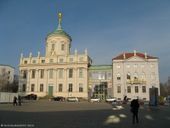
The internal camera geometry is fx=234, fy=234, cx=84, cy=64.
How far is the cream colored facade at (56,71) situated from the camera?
75688 millimetres

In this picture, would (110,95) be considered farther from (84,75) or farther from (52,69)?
(52,69)

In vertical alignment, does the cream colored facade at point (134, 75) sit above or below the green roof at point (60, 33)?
below

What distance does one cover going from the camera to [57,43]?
3211 inches

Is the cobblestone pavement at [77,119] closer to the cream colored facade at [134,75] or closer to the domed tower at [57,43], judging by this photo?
the cream colored facade at [134,75]

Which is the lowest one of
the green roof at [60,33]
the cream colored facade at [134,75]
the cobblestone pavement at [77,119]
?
the cobblestone pavement at [77,119]

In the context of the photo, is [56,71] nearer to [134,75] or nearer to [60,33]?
[60,33]

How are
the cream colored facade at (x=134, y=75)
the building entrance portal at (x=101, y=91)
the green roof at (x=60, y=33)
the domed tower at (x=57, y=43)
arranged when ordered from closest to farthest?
the cream colored facade at (x=134, y=75) → the building entrance portal at (x=101, y=91) → the domed tower at (x=57, y=43) → the green roof at (x=60, y=33)

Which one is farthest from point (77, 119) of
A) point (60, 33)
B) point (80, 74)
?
point (60, 33)

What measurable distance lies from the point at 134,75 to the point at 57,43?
2868cm

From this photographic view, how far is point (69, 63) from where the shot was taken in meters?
77.1

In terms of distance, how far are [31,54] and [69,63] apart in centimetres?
1464

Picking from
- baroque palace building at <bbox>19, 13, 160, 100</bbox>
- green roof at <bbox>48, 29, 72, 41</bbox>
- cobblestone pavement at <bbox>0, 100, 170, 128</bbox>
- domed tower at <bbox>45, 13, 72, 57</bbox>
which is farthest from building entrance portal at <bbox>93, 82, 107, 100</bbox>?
cobblestone pavement at <bbox>0, 100, 170, 128</bbox>

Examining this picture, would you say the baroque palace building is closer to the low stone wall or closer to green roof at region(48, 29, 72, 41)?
green roof at region(48, 29, 72, 41)

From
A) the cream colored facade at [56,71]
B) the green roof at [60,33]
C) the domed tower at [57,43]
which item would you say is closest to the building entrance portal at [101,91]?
the cream colored facade at [56,71]
